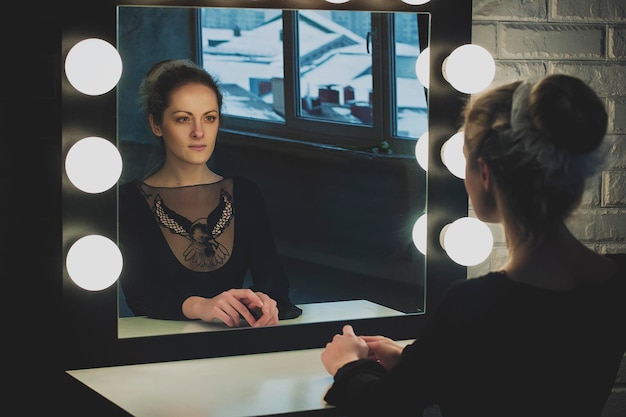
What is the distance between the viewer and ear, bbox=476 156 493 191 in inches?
44.3

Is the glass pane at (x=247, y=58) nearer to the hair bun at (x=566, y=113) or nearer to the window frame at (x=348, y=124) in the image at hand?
the window frame at (x=348, y=124)

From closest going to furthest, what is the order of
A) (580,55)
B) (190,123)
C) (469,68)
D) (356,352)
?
(356,352)
(190,123)
(469,68)
(580,55)

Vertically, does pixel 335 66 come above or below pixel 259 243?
above

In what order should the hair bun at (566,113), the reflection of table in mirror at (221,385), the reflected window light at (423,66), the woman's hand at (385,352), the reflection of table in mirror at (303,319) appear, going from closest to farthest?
the hair bun at (566,113) < the reflection of table in mirror at (221,385) < the woman's hand at (385,352) < the reflection of table in mirror at (303,319) < the reflected window light at (423,66)

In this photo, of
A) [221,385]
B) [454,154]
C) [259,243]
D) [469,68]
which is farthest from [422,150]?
[221,385]

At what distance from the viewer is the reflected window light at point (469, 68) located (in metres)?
1.57

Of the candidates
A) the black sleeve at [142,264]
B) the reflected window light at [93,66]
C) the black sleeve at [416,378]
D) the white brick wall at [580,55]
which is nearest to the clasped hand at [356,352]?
the black sleeve at [416,378]

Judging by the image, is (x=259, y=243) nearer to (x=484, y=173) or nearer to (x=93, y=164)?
(x=93, y=164)

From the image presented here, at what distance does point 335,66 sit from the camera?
1.52 metres

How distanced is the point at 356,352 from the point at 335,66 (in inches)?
18.2

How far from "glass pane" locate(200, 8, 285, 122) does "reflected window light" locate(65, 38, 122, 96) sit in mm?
140

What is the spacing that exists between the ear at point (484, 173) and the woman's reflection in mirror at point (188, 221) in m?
0.47

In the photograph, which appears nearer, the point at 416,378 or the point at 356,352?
the point at 416,378

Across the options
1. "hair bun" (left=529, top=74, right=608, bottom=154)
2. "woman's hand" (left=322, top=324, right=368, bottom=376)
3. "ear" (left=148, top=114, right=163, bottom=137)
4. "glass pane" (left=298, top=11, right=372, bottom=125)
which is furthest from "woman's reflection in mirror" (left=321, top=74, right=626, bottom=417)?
"ear" (left=148, top=114, right=163, bottom=137)
